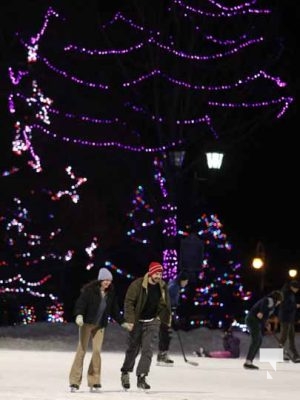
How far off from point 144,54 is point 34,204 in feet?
17.5

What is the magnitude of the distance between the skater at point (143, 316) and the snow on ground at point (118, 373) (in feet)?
0.97

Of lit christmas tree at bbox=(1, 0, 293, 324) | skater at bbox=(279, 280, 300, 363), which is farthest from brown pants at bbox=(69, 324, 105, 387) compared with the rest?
lit christmas tree at bbox=(1, 0, 293, 324)

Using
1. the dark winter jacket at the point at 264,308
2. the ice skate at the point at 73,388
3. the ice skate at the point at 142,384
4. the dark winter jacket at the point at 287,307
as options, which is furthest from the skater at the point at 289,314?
the ice skate at the point at 73,388

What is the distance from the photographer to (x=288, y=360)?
85.4ft

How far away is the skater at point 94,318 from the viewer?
1694 cm

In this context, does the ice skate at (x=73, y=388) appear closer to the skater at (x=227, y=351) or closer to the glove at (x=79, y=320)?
the glove at (x=79, y=320)

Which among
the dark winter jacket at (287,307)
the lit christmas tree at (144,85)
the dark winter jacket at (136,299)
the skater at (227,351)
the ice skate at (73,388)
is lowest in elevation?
the ice skate at (73,388)

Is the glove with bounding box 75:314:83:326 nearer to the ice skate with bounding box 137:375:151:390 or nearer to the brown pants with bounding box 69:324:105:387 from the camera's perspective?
the brown pants with bounding box 69:324:105:387

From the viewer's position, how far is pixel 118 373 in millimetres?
20594

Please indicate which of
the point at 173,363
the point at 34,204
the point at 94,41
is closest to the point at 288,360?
the point at 173,363

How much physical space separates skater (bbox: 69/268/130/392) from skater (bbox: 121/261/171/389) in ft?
1.13

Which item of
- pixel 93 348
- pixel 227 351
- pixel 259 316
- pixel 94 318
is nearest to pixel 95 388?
pixel 93 348

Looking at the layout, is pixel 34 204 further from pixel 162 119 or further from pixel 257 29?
pixel 257 29

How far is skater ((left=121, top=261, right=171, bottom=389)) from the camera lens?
57.3ft
